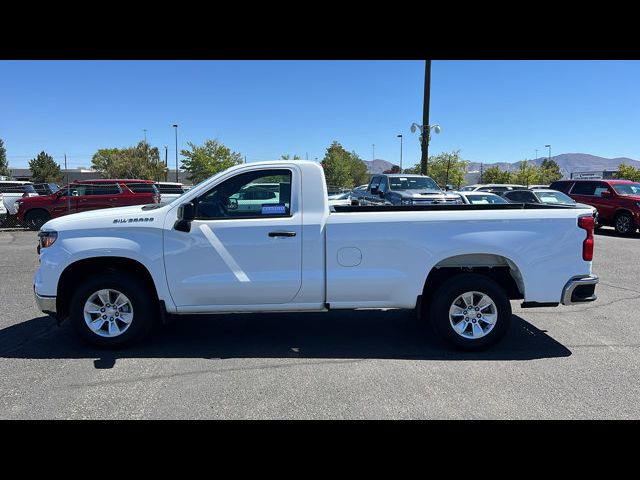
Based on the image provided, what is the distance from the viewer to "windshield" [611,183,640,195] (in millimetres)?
16141

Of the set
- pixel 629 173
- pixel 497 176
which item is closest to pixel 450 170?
pixel 497 176

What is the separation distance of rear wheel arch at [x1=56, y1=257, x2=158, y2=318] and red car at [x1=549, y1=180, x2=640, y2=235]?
15988 mm

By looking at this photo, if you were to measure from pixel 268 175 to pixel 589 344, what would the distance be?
3948 mm

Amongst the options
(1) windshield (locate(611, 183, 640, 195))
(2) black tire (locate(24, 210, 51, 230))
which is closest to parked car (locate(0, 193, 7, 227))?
(2) black tire (locate(24, 210, 51, 230))

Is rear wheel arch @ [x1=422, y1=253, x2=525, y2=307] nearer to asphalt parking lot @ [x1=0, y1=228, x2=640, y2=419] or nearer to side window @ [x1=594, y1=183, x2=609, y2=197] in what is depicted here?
asphalt parking lot @ [x1=0, y1=228, x2=640, y2=419]

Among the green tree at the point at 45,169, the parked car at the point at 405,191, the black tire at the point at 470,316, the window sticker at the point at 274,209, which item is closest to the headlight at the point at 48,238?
the window sticker at the point at 274,209

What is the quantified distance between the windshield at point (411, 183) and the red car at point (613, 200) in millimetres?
5915

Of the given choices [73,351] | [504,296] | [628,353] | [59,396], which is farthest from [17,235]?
[628,353]

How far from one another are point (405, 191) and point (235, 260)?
11.2 meters

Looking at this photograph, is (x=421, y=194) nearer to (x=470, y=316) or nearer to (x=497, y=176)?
(x=470, y=316)

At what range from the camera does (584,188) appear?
57.1 ft

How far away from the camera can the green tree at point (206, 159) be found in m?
47.5

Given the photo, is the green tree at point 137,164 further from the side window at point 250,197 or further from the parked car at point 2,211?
the side window at point 250,197

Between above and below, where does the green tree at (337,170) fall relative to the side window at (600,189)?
above
